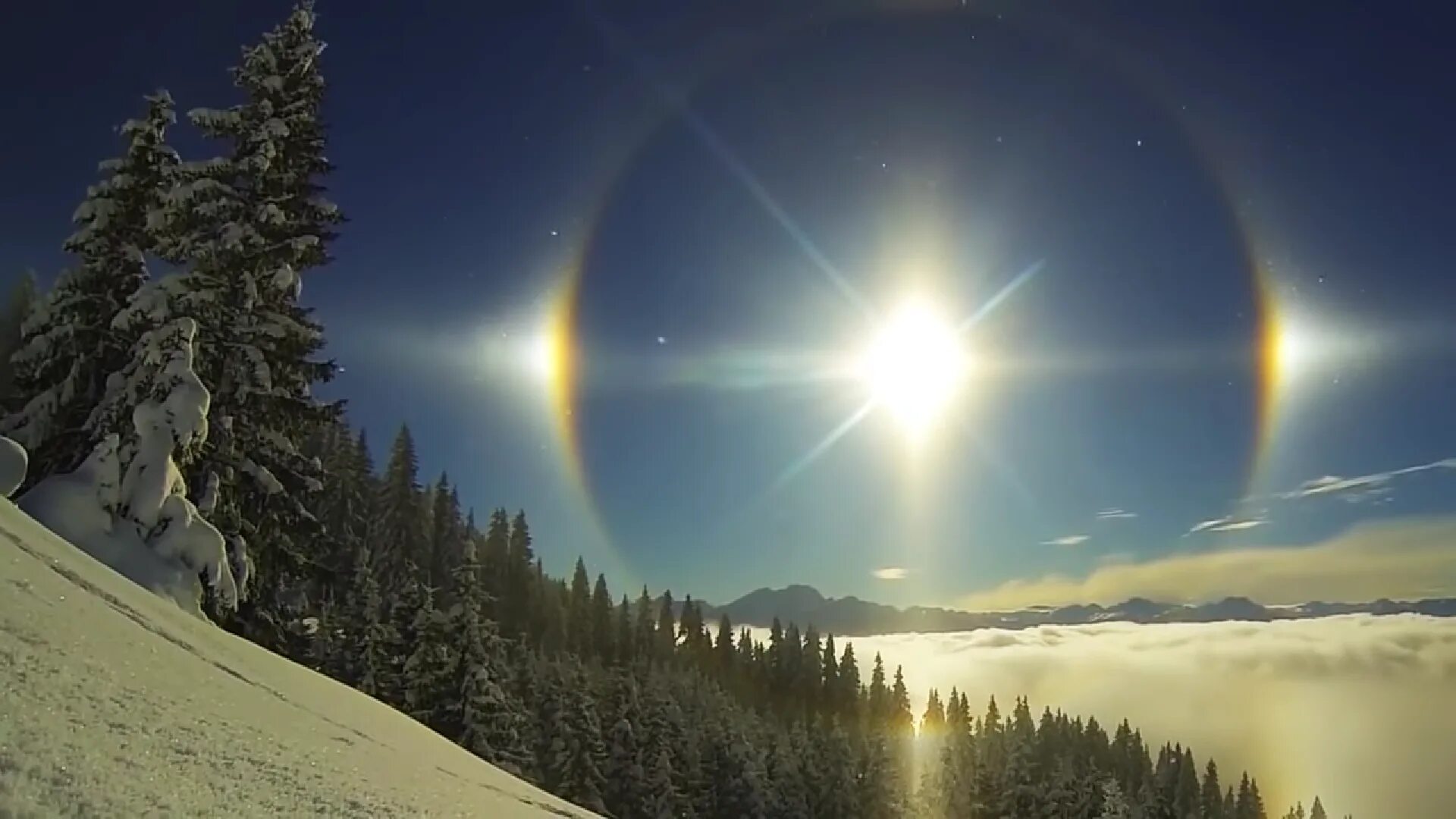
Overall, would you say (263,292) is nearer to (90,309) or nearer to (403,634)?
(90,309)

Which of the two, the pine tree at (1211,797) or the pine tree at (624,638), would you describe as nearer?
the pine tree at (624,638)

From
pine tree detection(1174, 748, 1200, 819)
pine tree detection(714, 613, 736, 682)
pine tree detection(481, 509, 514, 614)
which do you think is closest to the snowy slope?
pine tree detection(481, 509, 514, 614)

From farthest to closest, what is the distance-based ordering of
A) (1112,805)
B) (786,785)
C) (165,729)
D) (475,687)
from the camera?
(786,785), (1112,805), (475,687), (165,729)

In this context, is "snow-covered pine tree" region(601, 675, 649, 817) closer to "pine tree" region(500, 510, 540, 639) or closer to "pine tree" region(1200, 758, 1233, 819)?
"pine tree" region(500, 510, 540, 639)

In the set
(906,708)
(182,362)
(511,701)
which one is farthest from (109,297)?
(906,708)

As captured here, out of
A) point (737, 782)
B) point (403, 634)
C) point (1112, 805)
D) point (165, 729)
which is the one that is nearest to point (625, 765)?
point (737, 782)

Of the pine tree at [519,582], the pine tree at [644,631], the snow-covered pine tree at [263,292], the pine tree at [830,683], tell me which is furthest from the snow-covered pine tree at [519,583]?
the snow-covered pine tree at [263,292]

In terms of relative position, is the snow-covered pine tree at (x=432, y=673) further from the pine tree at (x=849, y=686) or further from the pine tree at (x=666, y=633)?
the pine tree at (x=849, y=686)
